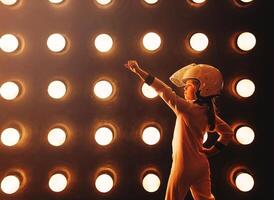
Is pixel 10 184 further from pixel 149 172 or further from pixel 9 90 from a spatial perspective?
pixel 149 172

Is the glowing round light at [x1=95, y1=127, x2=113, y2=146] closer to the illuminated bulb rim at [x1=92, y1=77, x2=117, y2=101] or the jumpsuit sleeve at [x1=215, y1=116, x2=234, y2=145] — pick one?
the illuminated bulb rim at [x1=92, y1=77, x2=117, y2=101]

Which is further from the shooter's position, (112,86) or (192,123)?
(112,86)

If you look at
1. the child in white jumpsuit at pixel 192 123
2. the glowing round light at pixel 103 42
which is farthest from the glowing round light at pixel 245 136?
the glowing round light at pixel 103 42

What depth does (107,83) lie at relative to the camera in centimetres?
128

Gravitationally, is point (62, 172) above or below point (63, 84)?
below

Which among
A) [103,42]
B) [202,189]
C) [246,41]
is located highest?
[103,42]

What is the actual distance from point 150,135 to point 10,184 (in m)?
0.53

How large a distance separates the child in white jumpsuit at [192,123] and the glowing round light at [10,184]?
553mm

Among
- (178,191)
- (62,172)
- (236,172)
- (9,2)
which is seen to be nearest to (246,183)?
(236,172)

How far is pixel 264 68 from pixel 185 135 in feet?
1.50

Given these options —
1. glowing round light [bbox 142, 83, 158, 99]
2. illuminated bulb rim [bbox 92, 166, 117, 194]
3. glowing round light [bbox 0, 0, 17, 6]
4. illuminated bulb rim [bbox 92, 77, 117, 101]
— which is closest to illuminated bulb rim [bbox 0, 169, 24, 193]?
illuminated bulb rim [bbox 92, 166, 117, 194]

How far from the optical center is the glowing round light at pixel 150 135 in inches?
49.3

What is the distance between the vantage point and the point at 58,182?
4.05ft

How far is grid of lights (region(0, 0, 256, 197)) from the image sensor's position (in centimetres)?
123
